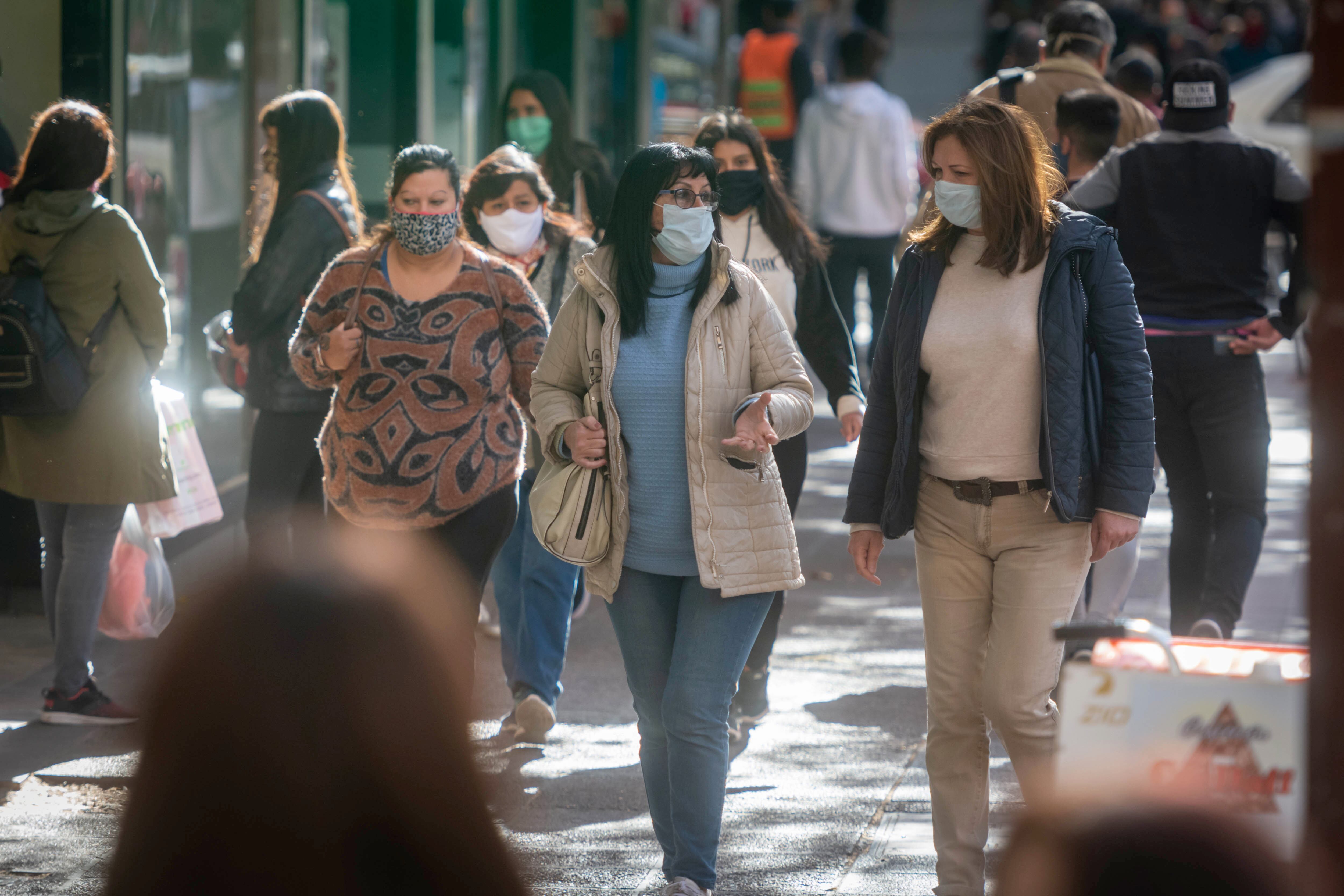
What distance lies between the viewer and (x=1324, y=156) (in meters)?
1.73

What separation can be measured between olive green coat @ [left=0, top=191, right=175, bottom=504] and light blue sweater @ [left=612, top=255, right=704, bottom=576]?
2.20 metres

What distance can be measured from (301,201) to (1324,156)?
4.78m

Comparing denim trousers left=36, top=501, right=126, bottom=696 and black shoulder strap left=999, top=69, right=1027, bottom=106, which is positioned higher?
black shoulder strap left=999, top=69, right=1027, bottom=106

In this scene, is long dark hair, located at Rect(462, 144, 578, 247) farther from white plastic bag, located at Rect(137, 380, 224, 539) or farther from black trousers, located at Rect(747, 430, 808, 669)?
white plastic bag, located at Rect(137, 380, 224, 539)

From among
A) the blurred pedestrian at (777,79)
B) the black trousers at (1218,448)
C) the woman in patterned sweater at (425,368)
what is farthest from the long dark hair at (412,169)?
the blurred pedestrian at (777,79)

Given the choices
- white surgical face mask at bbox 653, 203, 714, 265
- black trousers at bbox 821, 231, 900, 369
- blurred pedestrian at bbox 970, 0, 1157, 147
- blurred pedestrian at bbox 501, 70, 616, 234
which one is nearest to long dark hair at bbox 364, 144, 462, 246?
white surgical face mask at bbox 653, 203, 714, 265

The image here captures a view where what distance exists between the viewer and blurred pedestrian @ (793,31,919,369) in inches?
453

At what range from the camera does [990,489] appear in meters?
4.02

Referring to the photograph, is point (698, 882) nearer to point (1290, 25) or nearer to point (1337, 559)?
point (1337, 559)

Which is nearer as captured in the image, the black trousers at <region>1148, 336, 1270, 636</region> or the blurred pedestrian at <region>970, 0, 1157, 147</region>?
the black trousers at <region>1148, 336, 1270, 636</region>

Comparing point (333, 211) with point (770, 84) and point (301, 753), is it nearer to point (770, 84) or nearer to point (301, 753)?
point (301, 753)

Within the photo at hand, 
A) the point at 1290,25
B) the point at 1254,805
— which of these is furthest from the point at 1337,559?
the point at 1290,25

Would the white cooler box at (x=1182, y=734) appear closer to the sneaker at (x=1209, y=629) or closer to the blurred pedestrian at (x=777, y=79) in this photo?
the sneaker at (x=1209, y=629)

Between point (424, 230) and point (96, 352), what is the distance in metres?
1.36
